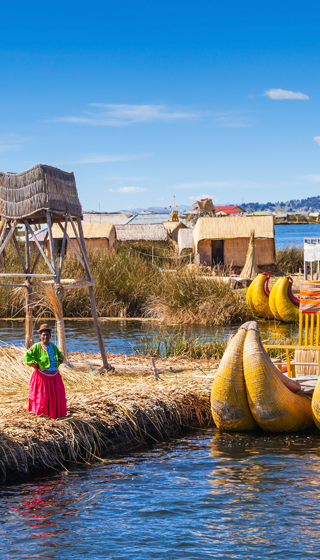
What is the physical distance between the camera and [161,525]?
5668 mm

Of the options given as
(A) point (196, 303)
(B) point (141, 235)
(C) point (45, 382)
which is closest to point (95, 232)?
(B) point (141, 235)

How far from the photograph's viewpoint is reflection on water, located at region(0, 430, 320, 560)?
17.1ft

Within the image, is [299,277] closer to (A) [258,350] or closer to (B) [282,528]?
(A) [258,350]

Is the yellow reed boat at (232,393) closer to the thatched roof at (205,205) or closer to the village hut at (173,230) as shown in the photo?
the village hut at (173,230)

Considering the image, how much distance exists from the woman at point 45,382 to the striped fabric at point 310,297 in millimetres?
3651

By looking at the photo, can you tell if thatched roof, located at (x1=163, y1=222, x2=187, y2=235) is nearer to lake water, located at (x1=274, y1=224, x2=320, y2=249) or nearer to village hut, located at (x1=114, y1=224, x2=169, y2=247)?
village hut, located at (x1=114, y1=224, x2=169, y2=247)

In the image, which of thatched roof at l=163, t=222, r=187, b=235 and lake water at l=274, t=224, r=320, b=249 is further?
lake water at l=274, t=224, r=320, b=249

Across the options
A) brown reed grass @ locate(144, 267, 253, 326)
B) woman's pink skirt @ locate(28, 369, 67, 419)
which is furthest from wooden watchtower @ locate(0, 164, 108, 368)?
brown reed grass @ locate(144, 267, 253, 326)

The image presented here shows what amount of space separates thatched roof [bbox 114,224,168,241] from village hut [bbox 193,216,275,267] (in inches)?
147

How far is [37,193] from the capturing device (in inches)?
368

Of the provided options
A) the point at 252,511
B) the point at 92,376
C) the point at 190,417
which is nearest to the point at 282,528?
the point at 252,511

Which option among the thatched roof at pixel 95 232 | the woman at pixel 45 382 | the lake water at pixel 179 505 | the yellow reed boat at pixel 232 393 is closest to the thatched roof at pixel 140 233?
the thatched roof at pixel 95 232

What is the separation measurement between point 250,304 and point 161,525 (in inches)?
570

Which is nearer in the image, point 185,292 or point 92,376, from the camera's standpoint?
point 92,376
